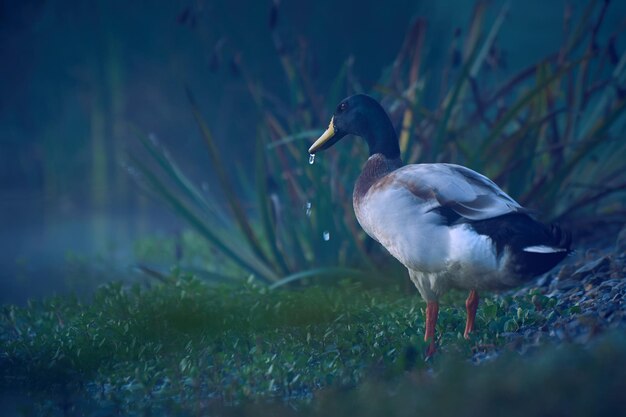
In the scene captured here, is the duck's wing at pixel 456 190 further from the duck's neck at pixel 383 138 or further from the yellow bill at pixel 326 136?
the yellow bill at pixel 326 136

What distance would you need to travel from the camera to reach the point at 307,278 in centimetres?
515

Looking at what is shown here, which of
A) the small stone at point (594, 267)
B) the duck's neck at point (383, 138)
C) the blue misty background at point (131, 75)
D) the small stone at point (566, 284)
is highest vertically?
the blue misty background at point (131, 75)

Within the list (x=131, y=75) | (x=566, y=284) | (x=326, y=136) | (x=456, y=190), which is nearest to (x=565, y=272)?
(x=566, y=284)

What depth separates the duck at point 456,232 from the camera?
3125 millimetres

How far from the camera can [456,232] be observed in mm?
3281

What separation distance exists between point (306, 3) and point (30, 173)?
4420 millimetres

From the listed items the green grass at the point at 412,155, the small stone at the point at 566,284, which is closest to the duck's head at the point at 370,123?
the green grass at the point at 412,155

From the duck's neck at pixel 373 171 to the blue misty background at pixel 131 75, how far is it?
6.05 m

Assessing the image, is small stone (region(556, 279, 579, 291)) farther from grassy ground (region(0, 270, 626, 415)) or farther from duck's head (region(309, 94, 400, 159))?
duck's head (region(309, 94, 400, 159))

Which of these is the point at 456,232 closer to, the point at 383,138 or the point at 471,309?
the point at 471,309

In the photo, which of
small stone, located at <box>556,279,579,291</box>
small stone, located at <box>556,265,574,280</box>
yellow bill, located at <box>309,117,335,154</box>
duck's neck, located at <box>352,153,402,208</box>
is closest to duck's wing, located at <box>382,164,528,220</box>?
duck's neck, located at <box>352,153,402,208</box>

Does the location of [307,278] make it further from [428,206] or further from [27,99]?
[27,99]

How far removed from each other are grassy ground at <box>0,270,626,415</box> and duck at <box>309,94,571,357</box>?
0.25 meters

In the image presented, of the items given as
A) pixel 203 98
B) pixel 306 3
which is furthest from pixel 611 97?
pixel 203 98
